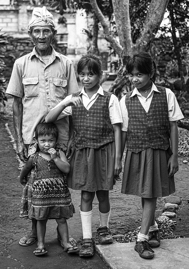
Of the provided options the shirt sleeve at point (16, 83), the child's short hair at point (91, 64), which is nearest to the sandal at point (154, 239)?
the child's short hair at point (91, 64)

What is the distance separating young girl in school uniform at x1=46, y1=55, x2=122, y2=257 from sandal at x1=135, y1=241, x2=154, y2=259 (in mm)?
377

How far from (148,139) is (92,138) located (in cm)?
45

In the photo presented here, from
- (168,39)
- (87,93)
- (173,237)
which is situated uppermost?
(168,39)

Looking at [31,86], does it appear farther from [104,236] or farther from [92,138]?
[104,236]

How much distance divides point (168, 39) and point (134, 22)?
Result: 197 centimetres

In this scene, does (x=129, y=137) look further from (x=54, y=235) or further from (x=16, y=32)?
(x=16, y=32)

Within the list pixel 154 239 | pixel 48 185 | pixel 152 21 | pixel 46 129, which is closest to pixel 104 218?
pixel 154 239

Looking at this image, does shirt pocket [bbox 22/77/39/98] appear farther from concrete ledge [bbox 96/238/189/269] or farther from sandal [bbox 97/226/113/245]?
concrete ledge [bbox 96/238/189/269]

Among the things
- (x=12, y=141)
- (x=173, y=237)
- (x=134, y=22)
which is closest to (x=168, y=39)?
(x=134, y=22)

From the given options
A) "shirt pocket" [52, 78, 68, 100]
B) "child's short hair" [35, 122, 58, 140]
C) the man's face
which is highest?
the man's face

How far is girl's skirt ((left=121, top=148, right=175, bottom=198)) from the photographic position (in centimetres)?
403

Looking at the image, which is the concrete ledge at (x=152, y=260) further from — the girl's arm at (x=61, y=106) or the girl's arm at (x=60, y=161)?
the girl's arm at (x=61, y=106)

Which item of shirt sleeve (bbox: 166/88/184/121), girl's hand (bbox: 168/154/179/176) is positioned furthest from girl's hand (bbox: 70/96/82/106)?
girl's hand (bbox: 168/154/179/176)

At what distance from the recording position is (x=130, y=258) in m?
3.96
